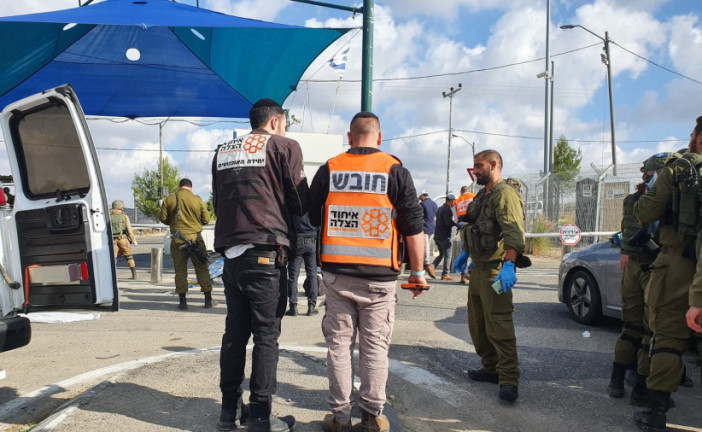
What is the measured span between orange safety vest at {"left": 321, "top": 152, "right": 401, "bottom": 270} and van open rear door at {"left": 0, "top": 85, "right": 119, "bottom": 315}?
1.93 metres

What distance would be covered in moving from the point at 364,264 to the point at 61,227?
248 cm

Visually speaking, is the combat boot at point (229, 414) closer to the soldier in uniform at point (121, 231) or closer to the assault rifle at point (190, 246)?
the assault rifle at point (190, 246)

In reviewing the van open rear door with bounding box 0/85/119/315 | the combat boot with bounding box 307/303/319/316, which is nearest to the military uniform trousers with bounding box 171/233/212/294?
the combat boot with bounding box 307/303/319/316

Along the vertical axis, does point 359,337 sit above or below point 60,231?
below

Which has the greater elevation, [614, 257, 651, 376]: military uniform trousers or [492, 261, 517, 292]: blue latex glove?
[492, 261, 517, 292]: blue latex glove

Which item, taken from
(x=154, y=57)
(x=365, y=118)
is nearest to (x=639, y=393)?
(x=365, y=118)

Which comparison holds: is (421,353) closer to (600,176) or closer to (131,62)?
(131,62)

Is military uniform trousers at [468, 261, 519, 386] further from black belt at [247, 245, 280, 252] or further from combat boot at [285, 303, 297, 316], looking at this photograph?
combat boot at [285, 303, 297, 316]

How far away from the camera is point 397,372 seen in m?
4.67

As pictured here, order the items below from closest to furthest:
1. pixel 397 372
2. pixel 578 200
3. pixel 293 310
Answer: pixel 397 372 < pixel 293 310 < pixel 578 200

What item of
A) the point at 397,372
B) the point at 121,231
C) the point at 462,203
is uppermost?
the point at 462,203

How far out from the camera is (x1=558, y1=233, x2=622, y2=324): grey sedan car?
631cm

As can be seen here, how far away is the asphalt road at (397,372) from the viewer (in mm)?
3645

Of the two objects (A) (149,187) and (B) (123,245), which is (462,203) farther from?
(A) (149,187)
